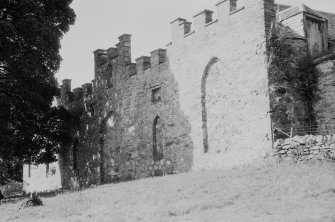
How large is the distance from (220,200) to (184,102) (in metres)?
9.88

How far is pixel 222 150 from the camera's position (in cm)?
1861

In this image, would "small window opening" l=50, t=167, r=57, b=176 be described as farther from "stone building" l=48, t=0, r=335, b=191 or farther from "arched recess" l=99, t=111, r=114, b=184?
"arched recess" l=99, t=111, r=114, b=184

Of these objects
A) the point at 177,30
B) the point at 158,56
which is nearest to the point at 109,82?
the point at 158,56

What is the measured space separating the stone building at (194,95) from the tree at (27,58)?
398cm

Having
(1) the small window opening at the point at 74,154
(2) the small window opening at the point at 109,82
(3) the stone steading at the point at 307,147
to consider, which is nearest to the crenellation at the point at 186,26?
(2) the small window opening at the point at 109,82

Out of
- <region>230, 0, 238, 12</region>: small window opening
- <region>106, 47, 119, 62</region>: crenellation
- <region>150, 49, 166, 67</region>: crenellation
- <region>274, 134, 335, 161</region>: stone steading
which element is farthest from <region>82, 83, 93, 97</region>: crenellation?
<region>274, 134, 335, 161</region>: stone steading

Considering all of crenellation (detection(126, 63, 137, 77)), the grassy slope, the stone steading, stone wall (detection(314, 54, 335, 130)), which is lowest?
the grassy slope

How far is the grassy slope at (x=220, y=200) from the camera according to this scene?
9562 mm

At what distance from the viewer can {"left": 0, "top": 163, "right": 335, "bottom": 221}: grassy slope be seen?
9.56 m

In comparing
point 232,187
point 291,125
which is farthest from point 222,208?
point 291,125

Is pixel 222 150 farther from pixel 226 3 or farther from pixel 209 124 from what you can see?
pixel 226 3

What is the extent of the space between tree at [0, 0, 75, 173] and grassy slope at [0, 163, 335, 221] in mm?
5760

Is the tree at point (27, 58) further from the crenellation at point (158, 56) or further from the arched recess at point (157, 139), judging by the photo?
the arched recess at point (157, 139)

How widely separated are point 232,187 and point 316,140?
12.6 ft
